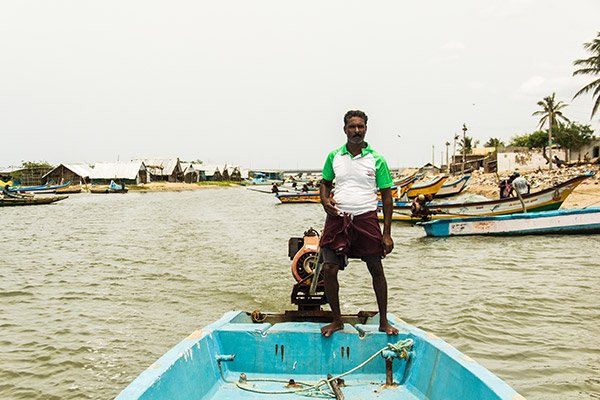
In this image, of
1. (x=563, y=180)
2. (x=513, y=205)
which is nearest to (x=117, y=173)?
(x=563, y=180)

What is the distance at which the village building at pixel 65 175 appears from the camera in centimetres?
5960

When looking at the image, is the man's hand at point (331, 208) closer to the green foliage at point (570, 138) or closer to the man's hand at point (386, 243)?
the man's hand at point (386, 243)

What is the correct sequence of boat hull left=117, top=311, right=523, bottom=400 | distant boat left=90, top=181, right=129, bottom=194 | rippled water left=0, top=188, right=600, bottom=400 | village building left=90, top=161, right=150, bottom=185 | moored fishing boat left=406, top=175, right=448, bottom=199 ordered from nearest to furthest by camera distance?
boat hull left=117, top=311, right=523, bottom=400
rippled water left=0, top=188, right=600, bottom=400
moored fishing boat left=406, top=175, right=448, bottom=199
distant boat left=90, top=181, right=129, bottom=194
village building left=90, top=161, right=150, bottom=185

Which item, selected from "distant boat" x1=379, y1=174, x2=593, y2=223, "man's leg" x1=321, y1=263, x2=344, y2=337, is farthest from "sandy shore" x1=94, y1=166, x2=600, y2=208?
"man's leg" x1=321, y1=263, x2=344, y2=337

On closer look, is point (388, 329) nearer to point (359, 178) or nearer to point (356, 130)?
point (359, 178)

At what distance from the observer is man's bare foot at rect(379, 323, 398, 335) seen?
12.0 feet

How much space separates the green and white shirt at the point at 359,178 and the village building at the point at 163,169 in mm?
68487

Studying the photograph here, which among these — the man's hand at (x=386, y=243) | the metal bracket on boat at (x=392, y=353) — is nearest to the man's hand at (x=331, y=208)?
the man's hand at (x=386, y=243)

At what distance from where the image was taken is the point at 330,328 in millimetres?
3748

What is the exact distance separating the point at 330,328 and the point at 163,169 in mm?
70854

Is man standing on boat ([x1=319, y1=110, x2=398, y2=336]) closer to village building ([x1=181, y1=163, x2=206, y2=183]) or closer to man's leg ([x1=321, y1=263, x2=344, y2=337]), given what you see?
man's leg ([x1=321, y1=263, x2=344, y2=337])

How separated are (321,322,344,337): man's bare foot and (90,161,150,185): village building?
61.4m

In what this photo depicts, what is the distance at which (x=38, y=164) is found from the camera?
217ft

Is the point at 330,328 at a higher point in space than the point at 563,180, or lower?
lower
